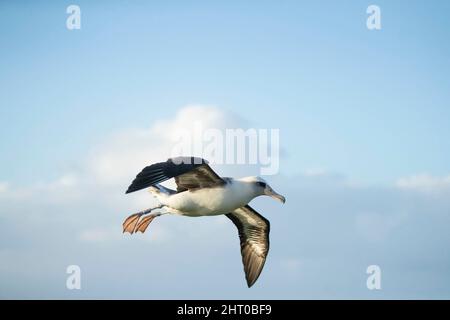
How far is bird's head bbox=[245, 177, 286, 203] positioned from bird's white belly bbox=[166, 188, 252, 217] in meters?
0.41

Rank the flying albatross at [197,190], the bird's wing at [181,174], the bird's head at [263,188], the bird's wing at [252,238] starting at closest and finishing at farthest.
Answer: the bird's wing at [181,174]
the flying albatross at [197,190]
the bird's head at [263,188]
the bird's wing at [252,238]

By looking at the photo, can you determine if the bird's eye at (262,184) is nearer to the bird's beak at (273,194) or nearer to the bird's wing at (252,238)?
the bird's beak at (273,194)

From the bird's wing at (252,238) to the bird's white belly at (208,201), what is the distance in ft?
9.03

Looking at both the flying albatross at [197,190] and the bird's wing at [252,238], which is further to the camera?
the bird's wing at [252,238]

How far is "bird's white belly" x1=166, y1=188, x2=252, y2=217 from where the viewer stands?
1827 centimetres

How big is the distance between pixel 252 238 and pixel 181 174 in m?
5.30

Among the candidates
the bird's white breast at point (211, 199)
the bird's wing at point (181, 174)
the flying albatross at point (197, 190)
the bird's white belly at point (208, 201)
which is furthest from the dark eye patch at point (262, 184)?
the bird's wing at point (181, 174)

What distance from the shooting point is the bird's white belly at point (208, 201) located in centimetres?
1827

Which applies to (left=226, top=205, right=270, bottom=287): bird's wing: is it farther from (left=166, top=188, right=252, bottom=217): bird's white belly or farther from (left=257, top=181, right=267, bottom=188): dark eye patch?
(left=166, top=188, right=252, bottom=217): bird's white belly

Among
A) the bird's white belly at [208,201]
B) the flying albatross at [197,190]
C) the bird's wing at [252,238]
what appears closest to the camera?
the flying albatross at [197,190]

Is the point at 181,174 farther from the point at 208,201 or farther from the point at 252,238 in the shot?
the point at 252,238

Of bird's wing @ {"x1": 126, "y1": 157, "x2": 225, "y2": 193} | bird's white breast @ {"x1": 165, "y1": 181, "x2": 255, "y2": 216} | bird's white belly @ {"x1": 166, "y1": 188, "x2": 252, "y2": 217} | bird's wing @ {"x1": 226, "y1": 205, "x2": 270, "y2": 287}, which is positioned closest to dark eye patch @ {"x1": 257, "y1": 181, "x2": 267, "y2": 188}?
bird's white breast @ {"x1": 165, "y1": 181, "x2": 255, "y2": 216}
